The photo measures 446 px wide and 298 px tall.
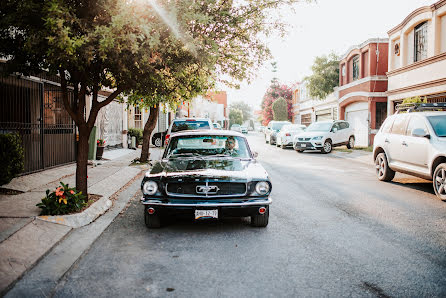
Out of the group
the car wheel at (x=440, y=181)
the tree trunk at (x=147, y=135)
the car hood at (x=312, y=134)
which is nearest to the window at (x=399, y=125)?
the car wheel at (x=440, y=181)

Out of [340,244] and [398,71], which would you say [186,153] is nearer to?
[340,244]

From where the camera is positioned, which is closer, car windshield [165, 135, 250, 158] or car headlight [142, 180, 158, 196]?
car headlight [142, 180, 158, 196]

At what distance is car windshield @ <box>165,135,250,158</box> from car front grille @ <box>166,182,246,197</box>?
1.37 m

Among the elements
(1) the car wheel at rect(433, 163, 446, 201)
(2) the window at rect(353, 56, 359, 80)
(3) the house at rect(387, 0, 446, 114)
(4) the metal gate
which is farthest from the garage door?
(4) the metal gate

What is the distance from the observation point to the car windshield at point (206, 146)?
6656 mm

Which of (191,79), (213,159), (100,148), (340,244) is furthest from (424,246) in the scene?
(100,148)

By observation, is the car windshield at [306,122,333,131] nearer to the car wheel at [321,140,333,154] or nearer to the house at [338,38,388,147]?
the car wheel at [321,140,333,154]

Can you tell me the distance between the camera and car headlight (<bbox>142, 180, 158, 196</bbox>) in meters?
5.23

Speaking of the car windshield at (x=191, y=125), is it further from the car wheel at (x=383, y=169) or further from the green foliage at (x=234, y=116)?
the green foliage at (x=234, y=116)

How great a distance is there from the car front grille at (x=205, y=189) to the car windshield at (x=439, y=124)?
5577mm

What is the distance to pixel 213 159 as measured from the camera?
20.4ft

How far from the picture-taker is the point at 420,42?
19.7 meters

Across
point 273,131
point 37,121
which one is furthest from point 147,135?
point 273,131

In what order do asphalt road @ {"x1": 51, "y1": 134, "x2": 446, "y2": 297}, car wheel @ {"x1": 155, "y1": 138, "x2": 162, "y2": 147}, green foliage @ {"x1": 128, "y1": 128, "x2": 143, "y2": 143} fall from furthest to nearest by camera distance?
car wheel @ {"x1": 155, "y1": 138, "x2": 162, "y2": 147} → green foliage @ {"x1": 128, "y1": 128, "x2": 143, "y2": 143} → asphalt road @ {"x1": 51, "y1": 134, "x2": 446, "y2": 297}
